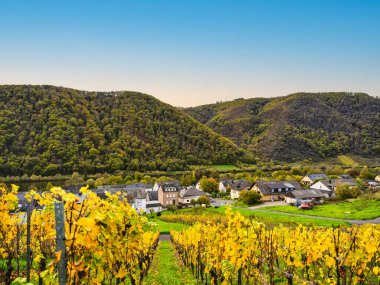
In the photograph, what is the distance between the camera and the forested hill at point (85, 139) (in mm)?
137500

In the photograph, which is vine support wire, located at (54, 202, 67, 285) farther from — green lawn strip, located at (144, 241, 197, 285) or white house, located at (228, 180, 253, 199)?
white house, located at (228, 180, 253, 199)

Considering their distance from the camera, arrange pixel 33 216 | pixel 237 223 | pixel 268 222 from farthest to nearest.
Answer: pixel 268 222 → pixel 33 216 → pixel 237 223

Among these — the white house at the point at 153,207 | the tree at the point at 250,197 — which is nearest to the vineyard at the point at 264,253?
the tree at the point at 250,197

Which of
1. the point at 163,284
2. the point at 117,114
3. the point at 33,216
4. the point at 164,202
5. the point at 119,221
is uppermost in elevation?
the point at 117,114

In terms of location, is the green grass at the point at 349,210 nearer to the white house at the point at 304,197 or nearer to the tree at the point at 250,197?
the tree at the point at 250,197

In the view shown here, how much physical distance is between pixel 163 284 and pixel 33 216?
697 centimetres

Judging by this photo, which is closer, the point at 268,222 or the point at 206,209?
the point at 268,222

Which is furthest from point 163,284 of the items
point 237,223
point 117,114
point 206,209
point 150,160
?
point 117,114

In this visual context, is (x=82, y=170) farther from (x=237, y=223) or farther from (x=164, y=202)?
(x=237, y=223)

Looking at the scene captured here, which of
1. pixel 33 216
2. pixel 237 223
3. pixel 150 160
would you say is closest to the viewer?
pixel 237 223

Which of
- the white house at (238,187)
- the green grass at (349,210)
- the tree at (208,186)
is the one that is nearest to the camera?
the green grass at (349,210)

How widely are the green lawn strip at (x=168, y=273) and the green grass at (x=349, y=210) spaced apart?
32943 mm

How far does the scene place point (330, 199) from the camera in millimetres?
73438

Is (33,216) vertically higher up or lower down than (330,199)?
higher up
